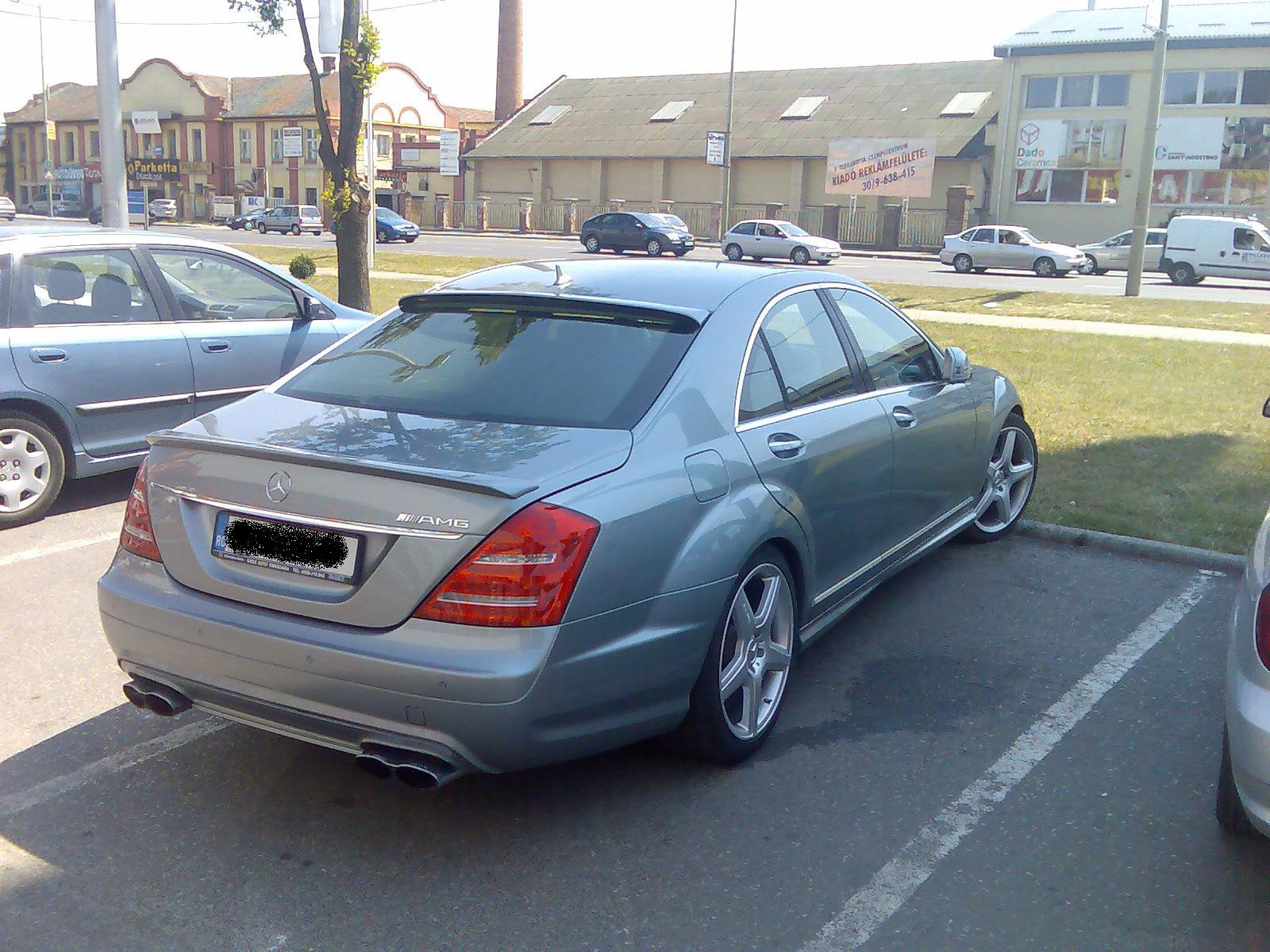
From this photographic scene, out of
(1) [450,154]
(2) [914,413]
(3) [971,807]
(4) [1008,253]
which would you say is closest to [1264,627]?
(3) [971,807]

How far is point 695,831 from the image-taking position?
3.72 meters

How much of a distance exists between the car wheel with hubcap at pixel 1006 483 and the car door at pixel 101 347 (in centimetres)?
458

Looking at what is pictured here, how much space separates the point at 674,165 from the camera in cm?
6034

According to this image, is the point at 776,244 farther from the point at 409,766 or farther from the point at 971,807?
the point at 409,766

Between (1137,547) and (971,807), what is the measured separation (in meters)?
3.28

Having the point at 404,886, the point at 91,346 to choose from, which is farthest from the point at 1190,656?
the point at 91,346

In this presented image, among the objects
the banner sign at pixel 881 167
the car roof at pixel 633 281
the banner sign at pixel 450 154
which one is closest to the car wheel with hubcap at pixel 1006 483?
the car roof at pixel 633 281

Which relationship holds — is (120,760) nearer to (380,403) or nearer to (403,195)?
(380,403)

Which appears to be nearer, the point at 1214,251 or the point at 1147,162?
the point at 1147,162

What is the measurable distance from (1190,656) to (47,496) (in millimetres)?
5824

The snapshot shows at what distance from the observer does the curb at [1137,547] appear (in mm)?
6422

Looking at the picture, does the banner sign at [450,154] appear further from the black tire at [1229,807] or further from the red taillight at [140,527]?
the black tire at [1229,807]

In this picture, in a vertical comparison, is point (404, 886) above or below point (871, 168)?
below

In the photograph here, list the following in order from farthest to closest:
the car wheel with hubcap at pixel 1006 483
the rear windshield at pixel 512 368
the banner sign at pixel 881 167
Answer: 1. the banner sign at pixel 881 167
2. the car wheel with hubcap at pixel 1006 483
3. the rear windshield at pixel 512 368
